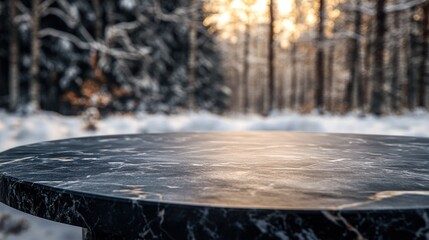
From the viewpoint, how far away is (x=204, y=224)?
Answer: 2.66 feet

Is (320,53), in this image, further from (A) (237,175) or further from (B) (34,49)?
(A) (237,175)

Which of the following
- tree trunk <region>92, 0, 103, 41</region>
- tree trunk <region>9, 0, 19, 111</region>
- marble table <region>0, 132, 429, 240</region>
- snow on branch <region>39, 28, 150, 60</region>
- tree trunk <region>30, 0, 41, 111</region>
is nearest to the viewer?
marble table <region>0, 132, 429, 240</region>

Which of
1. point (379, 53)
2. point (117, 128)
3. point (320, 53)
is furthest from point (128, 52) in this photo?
point (379, 53)

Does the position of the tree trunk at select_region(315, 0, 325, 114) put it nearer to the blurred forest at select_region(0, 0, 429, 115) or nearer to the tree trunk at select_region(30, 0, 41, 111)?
the blurred forest at select_region(0, 0, 429, 115)

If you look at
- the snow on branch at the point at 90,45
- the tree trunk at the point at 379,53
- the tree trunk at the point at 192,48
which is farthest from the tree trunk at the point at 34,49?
the tree trunk at the point at 379,53

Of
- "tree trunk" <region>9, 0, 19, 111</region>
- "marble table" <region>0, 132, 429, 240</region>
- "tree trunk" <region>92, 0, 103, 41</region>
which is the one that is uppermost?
"tree trunk" <region>92, 0, 103, 41</region>

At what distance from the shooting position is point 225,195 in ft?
3.04

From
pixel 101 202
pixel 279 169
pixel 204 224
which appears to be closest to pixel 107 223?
pixel 101 202

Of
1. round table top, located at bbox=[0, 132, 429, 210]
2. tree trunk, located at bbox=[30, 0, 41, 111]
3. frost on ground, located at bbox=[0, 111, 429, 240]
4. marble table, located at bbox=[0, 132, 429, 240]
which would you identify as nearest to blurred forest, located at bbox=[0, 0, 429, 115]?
tree trunk, located at bbox=[30, 0, 41, 111]

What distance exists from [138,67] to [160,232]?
12.9 m

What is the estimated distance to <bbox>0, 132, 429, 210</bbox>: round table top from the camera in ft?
2.92

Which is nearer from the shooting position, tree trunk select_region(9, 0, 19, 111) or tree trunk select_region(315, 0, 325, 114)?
tree trunk select_region(9, 0, 19, 111)

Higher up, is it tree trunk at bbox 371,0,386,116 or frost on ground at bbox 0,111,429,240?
tree trunk at bbox 371,0,386,116

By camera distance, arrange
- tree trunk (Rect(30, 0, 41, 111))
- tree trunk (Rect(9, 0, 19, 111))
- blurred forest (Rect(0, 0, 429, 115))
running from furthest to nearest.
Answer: blurred forest (Rect(0, 0, 429, 115)) → tree trunk (Rect(9, 0, 19, 111)) → tree trunk (Rect(30, 0, 41, 111))
